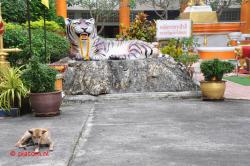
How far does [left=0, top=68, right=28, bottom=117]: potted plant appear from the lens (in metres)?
7.83

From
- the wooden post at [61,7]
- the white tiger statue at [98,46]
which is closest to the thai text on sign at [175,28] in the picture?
the white tiger statue at [98,46]

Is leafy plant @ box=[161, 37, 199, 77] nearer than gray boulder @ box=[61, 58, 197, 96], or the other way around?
gray boulder @ box=[61, 58, 197, 96]

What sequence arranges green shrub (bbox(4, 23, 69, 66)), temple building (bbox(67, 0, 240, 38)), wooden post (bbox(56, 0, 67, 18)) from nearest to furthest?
green shrub (bbox(4, 23, 69, 66))
wooden post (bbox(56, 0, 67, 18))
temple building (bbox(67, 0, 240, 38))

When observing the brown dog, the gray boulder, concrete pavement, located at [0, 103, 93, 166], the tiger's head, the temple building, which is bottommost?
concrete pavement, located at [0, 103, 93, 166]

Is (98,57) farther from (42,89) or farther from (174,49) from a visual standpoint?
(42,89)

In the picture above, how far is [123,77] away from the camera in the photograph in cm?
1003

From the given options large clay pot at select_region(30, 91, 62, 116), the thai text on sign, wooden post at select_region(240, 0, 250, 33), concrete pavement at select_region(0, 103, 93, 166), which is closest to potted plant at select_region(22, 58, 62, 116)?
large clay pot at select_region(30, 91, 62, 116)

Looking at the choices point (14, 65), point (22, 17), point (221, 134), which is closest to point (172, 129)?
point (221, 134)

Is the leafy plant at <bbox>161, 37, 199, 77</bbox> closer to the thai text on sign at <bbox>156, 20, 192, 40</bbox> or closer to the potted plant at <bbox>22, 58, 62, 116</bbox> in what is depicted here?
the thai text on sign at <bbox>156, 20, 192, 40</bbox>

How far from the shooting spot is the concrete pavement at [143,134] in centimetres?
489

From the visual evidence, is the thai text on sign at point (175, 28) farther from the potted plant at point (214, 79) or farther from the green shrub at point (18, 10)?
the green shrub at point (18, 10)

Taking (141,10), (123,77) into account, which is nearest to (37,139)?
(123,77)

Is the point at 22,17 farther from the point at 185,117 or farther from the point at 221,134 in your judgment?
the point at 221,134

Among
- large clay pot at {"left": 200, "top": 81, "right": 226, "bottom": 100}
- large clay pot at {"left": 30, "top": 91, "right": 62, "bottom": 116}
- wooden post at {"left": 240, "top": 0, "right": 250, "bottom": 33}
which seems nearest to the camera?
large clay pot at {"left": 30, "top": 91, "right": 62, "bottom": 116}
